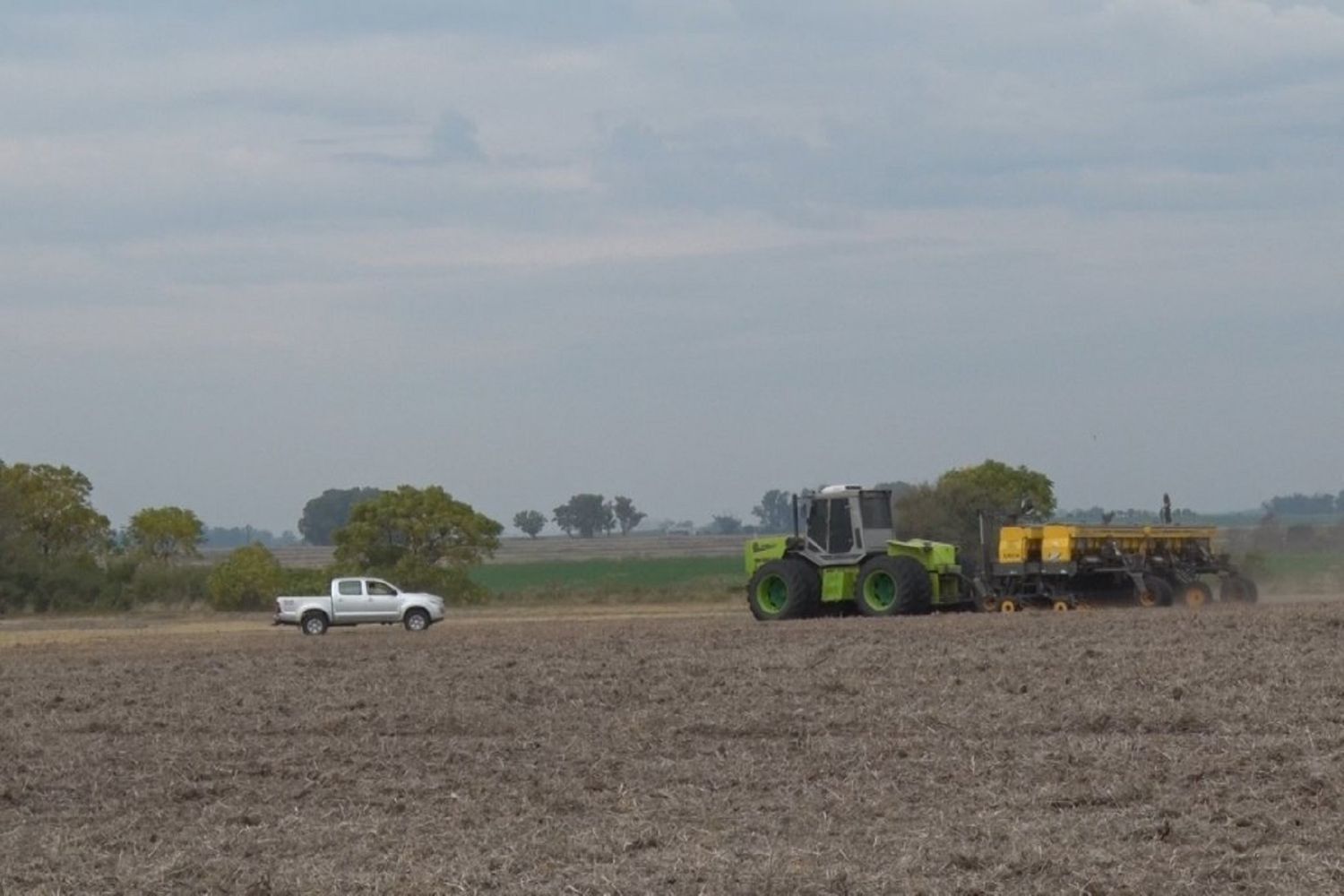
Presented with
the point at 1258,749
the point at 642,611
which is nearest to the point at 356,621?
the point at 642,611

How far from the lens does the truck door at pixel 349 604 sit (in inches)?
1625

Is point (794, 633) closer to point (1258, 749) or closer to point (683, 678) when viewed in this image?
point (683, 678)

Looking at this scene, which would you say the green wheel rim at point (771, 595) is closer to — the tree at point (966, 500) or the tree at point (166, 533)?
the tree at point (966, 500)

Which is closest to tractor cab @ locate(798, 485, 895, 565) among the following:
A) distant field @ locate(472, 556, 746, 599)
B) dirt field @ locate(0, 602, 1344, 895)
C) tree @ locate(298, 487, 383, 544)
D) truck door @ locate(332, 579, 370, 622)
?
dirt field @ locate(0, 602, 1344, 895)

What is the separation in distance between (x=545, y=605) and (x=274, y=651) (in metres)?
26.5

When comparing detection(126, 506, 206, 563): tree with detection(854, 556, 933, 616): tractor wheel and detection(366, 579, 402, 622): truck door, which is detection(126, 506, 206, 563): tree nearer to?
detection(366, 579, 402, 622): truck door

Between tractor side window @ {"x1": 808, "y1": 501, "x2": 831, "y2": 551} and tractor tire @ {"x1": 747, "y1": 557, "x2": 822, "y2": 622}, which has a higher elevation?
tractor side window @ {"x1": 808, "y1": 501, "x2": 831, "y2": 551}

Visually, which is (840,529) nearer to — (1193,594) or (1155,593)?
(1155,593)

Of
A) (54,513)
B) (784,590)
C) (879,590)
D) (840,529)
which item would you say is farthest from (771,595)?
(54,513)

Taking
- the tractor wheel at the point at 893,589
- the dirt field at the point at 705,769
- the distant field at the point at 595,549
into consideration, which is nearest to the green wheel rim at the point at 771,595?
the tractor wheel at the point at 893,589

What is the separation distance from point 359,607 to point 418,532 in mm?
20186

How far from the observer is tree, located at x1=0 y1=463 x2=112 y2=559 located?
216 ft

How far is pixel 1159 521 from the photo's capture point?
36094 mm

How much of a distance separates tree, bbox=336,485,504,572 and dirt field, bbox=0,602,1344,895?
34.3 m
